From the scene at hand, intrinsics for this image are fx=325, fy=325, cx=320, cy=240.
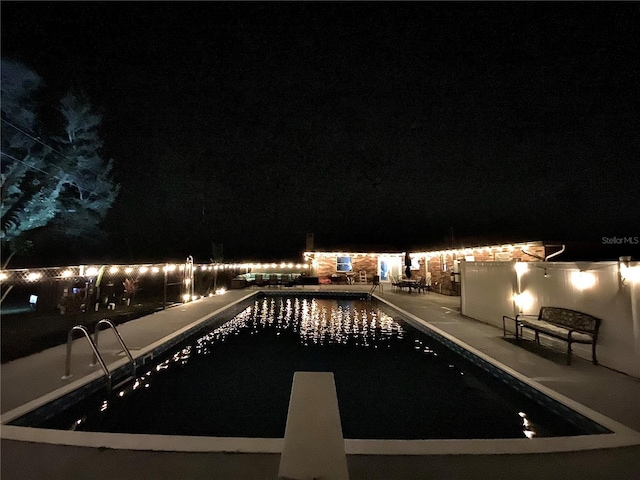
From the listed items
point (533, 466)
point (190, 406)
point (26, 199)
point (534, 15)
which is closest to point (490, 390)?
point (533, 466)

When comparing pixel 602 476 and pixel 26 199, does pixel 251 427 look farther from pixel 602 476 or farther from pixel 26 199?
pixel 26 199

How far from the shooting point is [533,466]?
2.69m

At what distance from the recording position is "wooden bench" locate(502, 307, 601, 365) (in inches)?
199

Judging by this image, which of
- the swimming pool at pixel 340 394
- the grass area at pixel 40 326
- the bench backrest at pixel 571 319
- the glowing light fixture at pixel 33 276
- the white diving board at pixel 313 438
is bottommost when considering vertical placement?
the swimming pool at pixel 340 394

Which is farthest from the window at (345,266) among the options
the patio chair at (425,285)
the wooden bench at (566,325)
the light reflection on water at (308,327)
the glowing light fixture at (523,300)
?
the wooden bench at (566,325)

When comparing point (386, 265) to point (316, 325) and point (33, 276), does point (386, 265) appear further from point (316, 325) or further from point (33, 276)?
point (33, 276)

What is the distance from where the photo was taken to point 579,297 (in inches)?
219

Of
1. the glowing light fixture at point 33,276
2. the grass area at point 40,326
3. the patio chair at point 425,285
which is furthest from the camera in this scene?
the patio chair at point 425,285

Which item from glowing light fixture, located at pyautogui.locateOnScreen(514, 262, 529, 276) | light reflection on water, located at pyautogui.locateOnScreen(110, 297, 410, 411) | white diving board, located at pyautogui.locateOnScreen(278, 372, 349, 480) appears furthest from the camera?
glowing light fixture, located at pyautogui.locateOnScreen(514, 262, 529, 276)

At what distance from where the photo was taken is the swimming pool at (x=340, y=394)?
12.8 ft

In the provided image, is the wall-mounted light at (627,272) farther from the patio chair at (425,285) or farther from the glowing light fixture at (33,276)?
the patio chair at (425,285)

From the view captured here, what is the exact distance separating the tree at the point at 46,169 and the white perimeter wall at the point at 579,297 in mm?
16643

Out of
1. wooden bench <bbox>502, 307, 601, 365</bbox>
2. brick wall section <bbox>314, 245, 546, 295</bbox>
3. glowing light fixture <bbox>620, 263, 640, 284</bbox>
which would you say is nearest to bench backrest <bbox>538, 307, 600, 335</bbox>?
wooden bench <bbox>502, 307, 601, 365</bbox>

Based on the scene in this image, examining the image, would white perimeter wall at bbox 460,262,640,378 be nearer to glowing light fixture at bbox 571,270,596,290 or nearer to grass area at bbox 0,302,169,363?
glowing light fixture at bbox 571,270,596,290
